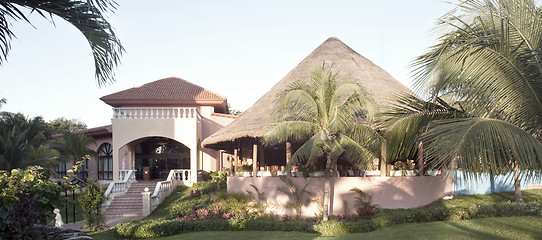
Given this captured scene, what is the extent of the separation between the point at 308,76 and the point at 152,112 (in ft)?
32.0

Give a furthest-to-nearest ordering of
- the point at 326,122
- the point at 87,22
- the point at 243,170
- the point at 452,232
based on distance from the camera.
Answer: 1. the point at 243,170
2. the point at 326,122
3. the point at 452,232
4. the point at 87,22

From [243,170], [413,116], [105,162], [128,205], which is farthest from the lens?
[105,162]

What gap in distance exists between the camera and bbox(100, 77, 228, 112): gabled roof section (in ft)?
86.1

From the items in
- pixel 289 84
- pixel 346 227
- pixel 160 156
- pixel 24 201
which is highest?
pixel 289 84

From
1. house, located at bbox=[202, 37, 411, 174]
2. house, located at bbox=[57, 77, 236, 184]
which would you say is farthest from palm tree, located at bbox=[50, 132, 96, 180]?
house, located at bbox=[202, 37, 411, 174]

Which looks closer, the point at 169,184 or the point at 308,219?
the point at 308,219

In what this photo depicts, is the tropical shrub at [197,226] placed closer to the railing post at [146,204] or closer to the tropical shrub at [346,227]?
the tropical shrub at [346,227]

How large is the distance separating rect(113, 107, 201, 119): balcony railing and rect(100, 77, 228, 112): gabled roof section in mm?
1854

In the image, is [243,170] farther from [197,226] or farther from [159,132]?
[159,132]

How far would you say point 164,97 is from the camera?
26.3 metres

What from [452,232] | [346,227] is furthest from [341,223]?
[452,232]

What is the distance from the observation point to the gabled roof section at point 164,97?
26.2 m

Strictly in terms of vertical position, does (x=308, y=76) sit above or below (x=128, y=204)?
above

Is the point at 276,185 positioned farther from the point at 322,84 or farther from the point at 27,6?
the point at 27,6
